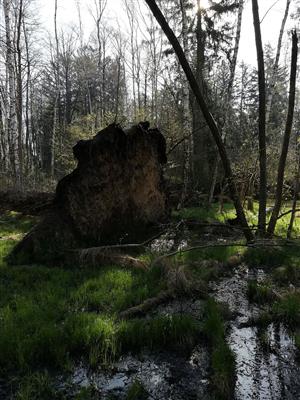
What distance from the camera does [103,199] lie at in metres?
7.72

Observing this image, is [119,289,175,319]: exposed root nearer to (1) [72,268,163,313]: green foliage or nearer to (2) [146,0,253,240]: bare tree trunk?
(1) [72,268,163,313]: green foliage

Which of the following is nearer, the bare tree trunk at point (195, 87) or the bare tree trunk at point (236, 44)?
the bare tree trunk at point (195, 87)

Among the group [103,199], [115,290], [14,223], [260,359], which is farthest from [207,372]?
[14,223]

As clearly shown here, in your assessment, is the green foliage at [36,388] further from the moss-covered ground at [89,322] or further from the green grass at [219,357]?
the green grass at [219,357]

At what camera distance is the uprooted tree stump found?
6.85 meters

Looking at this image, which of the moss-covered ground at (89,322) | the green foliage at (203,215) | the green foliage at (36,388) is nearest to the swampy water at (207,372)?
the moss-covered ground at (89,322)

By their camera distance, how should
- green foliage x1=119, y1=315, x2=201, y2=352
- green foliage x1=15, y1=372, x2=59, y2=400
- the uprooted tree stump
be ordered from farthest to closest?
the uprooted tree stump, green foliage x1=119, y1=315, x2=201, y2=352, green foliage x1=15, y1=372, x2=59, y2=400

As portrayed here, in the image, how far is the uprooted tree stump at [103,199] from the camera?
6849mm

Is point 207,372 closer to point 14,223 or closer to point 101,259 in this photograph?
point 101,259

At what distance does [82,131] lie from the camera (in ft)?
57.5

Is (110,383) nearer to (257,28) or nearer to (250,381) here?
(250,381)

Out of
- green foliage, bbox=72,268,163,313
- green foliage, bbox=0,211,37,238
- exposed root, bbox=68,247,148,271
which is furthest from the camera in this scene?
green foliage, bbox=0,211,37,238

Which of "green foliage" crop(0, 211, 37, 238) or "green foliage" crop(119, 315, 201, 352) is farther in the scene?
"green foliage" crop(0, 211, 37, 238)

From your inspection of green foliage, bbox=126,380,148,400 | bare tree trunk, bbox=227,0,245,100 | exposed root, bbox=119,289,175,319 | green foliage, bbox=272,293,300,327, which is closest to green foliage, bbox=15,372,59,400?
green foliage, bbox=126,380,148,400
